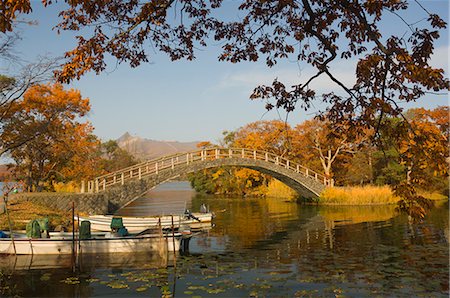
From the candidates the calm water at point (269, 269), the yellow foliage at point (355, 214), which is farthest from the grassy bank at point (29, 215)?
the yellow foliage at point (355, 214)

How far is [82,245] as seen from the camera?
1453cm

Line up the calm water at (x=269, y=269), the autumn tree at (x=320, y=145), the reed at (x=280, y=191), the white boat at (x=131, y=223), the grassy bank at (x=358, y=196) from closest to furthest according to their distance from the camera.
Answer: the calm water at (x=269, y=269), the white boat at (x=131, y=223), the grassy bank at (x=358, y=196), the autumn tree at (x=320, y=145), the reed at (x=280, y=191)

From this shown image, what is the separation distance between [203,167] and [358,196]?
45.3ft

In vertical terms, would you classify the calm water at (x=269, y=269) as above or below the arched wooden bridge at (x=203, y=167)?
below

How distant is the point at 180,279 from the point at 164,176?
53.2 ft

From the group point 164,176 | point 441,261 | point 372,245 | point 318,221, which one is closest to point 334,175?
point 318,221

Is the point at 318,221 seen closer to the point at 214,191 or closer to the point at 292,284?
the point at 292,284

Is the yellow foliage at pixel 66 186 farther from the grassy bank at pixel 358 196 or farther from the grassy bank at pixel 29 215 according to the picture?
the grassy bank at pixel 358 196

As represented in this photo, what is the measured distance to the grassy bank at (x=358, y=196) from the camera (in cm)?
3306

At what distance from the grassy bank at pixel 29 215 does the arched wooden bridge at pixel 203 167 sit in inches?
124

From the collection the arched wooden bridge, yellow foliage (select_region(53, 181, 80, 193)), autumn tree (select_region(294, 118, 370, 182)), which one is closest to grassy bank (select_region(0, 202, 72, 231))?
the arched wooden bridge

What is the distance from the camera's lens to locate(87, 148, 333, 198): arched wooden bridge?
A: 1000 inches

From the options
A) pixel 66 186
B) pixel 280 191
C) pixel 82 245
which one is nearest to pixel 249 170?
pixel 280 191

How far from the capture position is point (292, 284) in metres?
10.6
